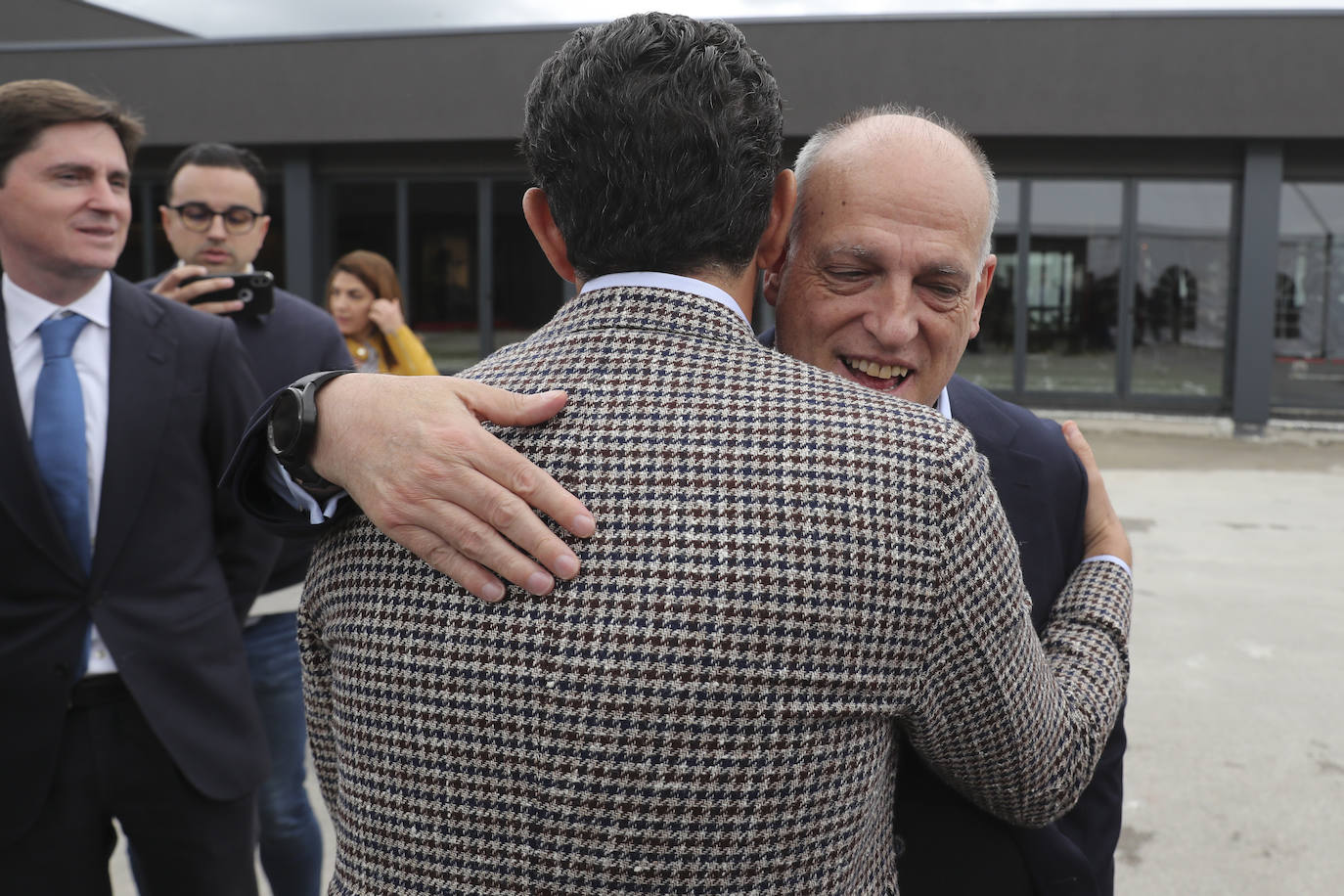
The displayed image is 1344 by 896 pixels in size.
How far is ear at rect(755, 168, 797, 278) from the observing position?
49.7 inches

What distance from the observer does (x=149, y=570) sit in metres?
2.27

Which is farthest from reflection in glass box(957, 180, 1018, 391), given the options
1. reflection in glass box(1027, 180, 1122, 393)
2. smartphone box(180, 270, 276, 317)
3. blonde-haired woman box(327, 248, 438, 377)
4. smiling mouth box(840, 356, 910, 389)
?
smiling mouth box(840, 356, 910, 389)

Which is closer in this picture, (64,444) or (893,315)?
(893,315)

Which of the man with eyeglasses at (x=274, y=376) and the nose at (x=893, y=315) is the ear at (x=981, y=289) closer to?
the nose at (x=893, y=315)

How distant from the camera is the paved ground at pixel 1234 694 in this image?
336 cm

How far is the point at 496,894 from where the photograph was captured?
1.08 meters

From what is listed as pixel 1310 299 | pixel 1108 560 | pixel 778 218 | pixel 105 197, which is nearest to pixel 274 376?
pixel 105 197

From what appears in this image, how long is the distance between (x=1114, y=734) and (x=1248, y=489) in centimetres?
870

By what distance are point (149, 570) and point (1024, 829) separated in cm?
181

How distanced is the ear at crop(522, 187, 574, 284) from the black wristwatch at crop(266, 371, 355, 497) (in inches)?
11.9

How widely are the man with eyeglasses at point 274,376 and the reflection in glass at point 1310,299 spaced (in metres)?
13.3

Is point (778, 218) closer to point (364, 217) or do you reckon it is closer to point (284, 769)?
point (284, 769)

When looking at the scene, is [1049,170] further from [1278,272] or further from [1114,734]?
[1114,734]

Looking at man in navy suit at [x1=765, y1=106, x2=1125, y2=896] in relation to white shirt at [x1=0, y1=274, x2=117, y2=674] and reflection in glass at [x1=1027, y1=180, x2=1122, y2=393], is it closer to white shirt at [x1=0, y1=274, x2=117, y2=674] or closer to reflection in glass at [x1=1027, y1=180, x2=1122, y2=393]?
white shirt at [x1=0, y1=274, x2=117, y2=674]
